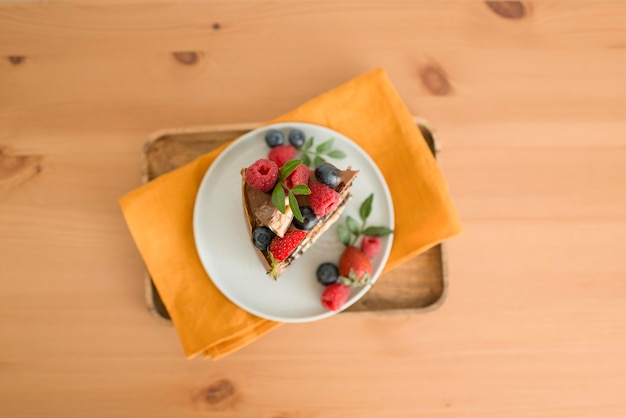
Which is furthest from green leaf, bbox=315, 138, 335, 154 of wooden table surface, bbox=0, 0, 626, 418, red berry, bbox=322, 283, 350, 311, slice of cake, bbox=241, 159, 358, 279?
red berry, bbox=322, 283, 350, 311

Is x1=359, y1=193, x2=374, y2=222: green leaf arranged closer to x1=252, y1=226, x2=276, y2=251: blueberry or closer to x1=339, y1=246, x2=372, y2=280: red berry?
x1=339, y1=246, x2=372, y2=280: red berry

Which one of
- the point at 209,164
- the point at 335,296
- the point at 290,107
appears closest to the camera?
the point at 335,296

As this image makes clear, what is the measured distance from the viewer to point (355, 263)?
138cm

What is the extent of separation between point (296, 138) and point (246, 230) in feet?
1.03

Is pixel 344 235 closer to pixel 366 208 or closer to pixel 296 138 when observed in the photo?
pixel 366 208

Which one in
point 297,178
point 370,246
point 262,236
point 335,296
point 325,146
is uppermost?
point 325,146

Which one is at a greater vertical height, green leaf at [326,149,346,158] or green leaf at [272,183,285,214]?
green leaf at [326,149,346,158]

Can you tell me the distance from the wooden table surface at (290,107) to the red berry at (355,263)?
0.26 m

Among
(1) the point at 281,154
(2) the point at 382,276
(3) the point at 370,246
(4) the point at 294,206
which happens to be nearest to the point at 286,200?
(4) the point at 294,206

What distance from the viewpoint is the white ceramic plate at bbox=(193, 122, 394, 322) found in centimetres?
144

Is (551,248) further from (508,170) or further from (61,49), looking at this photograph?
(61,49)

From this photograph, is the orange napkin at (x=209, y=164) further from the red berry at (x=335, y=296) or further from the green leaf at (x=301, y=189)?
the green leaf at (x=301, y=189)

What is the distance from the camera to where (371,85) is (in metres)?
1.51

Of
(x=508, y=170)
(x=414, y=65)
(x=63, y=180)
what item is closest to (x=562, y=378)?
(x=508, y=170)
